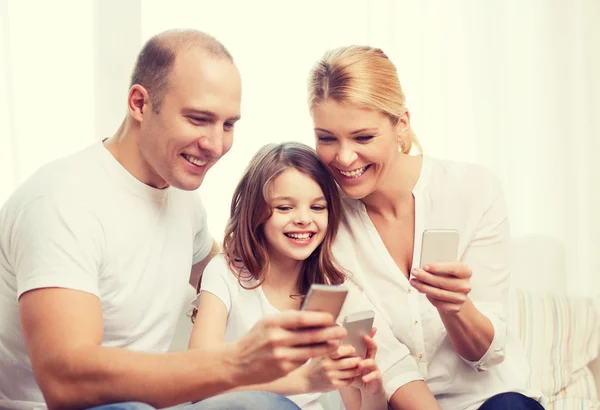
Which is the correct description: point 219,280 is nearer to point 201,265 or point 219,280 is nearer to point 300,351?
point 201,265

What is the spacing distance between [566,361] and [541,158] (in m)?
1.09

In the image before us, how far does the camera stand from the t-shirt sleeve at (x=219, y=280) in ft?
6.47

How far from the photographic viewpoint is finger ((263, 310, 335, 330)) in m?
1.28

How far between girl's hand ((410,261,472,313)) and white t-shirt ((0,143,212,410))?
2.08ft

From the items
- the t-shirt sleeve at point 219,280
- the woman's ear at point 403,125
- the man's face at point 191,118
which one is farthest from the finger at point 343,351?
the woman's ear at point 403,125

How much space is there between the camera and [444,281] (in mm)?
1707

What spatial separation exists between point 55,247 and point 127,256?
0.22 metres

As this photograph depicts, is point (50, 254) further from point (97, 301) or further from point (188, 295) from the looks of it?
point (188, 295)

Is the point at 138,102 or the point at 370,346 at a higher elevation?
the point at 138,102

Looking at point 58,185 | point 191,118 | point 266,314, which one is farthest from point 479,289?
point 58,185

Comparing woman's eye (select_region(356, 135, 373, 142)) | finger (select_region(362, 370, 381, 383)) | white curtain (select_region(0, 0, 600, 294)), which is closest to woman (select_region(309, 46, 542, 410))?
woman's eye (select_region(356, 135, 373, 142))

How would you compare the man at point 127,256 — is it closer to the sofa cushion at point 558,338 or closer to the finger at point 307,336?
the finger at point 307,336

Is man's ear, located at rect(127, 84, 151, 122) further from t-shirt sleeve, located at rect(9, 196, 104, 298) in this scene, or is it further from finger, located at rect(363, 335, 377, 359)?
finger, located at rect(363, 335, 377, 359)

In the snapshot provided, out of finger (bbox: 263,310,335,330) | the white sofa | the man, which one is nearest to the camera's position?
finger (bbox: 263,310,335,330)
